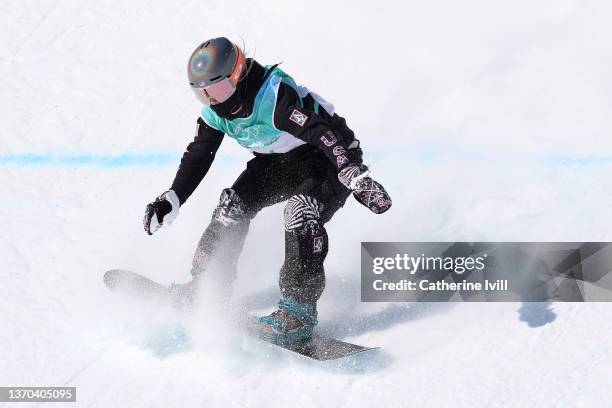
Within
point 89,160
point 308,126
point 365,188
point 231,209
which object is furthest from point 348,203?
point 365,188

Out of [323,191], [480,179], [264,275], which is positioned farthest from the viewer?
[480,179]

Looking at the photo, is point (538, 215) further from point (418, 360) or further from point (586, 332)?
point (418, 360)

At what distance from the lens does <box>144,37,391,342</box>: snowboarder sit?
464 cm

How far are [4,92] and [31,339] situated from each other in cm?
418

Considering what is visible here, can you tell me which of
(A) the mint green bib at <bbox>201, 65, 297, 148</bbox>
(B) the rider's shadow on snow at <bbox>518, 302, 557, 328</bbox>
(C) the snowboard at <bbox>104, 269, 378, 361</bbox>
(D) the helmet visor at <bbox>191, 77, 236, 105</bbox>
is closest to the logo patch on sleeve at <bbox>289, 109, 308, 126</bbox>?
(A) the mint green bib at <bbox>201, 65, 297, 148</bbox>

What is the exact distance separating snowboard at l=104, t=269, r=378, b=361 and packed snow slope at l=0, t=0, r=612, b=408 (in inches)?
3.3

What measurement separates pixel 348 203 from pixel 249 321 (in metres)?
2.18

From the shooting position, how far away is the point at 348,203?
6875 mm

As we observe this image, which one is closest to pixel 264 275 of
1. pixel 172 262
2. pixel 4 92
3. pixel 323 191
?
pixel 172 262

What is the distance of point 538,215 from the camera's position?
6035 millimetres

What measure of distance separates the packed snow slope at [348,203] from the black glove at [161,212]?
585 mm

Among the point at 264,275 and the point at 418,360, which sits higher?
the point at 264,275

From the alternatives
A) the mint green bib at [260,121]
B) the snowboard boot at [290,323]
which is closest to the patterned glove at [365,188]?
the mint green bib at [260,121]

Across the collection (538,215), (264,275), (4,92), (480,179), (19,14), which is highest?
(19,14)
